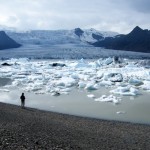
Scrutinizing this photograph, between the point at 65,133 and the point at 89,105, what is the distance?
8799mm

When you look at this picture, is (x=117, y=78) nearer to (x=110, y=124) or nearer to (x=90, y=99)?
(x=90, y=99)

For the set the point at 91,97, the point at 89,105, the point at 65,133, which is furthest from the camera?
the point at 91,97

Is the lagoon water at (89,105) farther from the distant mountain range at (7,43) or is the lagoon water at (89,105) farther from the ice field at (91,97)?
the distant mountain range at (7,43)

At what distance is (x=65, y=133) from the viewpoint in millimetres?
13188

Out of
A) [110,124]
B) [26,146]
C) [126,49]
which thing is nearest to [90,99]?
[110,124]

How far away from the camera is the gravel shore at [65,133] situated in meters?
10.5

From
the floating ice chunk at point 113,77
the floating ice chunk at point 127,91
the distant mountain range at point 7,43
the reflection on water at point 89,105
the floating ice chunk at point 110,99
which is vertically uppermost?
the distant mountain range at point 7,43

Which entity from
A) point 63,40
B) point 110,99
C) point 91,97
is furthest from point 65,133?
point 63,40

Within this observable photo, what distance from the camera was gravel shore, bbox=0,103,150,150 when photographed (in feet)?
34.6

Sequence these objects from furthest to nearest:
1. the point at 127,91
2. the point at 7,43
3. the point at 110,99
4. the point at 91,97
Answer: the point at 7,43
the point at 127,91
the point at 91,97
the point at 110,99

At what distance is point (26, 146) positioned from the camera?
978cm

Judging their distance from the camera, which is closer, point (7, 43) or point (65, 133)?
point (65, 133)

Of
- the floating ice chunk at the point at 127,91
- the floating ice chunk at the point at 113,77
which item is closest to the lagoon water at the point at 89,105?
the floating ice chunk at the point at 127,91

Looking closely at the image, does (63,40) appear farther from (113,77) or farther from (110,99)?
(110,99)
